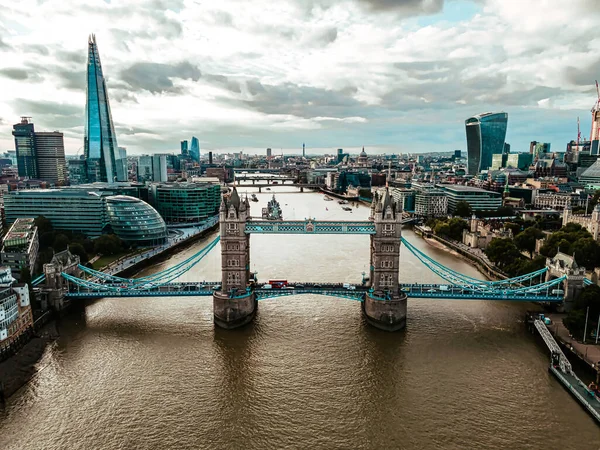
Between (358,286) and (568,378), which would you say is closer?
(568,378)

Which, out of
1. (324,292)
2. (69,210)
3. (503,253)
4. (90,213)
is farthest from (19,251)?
(503,253)

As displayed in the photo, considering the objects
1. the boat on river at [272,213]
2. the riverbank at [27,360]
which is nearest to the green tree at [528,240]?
the boat on river at [272,213]

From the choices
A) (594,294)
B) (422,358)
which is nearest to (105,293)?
(422,358)

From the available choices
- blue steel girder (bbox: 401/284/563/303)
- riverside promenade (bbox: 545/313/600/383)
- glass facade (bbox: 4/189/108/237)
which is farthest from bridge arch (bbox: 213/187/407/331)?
glass facade (bbox: 4/189/108/237)

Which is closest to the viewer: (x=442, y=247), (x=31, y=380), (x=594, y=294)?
(x=31, y=380)

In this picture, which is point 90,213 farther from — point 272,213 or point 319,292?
point 319,292

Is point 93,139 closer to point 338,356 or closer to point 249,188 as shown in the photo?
point 249,188
